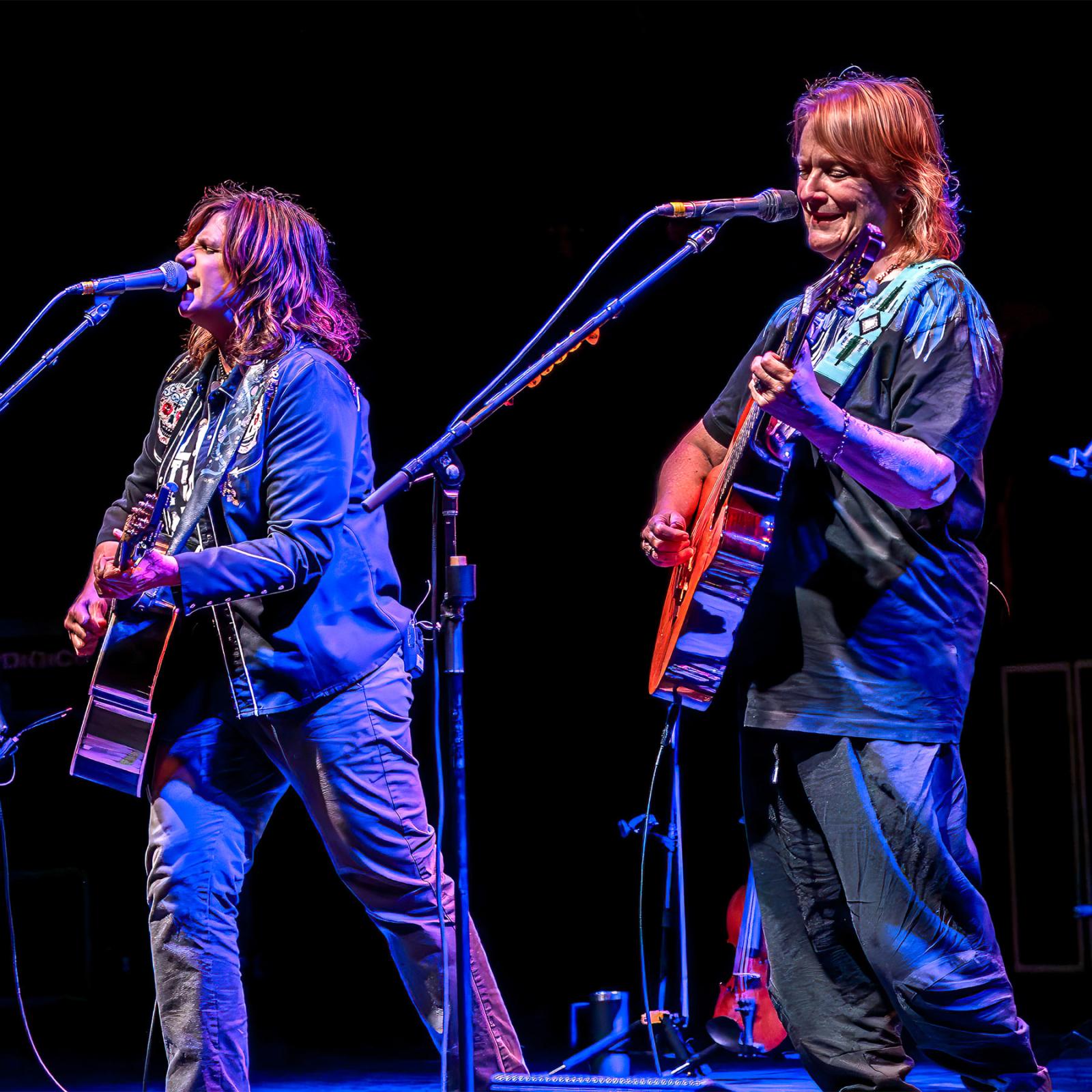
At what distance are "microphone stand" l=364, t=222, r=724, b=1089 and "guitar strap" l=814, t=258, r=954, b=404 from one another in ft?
1.42

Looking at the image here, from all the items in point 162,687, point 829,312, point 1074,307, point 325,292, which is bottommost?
point 162,687

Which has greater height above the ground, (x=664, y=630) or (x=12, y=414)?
(x=12, y=414)

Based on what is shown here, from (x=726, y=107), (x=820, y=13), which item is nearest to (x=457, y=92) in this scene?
(x=726, y=107)

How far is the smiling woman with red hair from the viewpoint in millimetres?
2254

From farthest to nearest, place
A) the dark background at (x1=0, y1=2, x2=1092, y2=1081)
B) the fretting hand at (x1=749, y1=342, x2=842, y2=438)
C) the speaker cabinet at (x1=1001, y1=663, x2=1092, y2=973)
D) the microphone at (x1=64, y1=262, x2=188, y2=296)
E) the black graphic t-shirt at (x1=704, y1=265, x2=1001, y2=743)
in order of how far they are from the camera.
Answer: the speaker cabinet at (x1=1001, y1=663, x2=1092, y2=973) → the dark background at (x1=0, y1=2, x2=1092, y2=1081) → the microphone at (x1=64, y1=262, x2=188, y2=296) → the black graphic t-shirt at (x1=704, y1=265, x2=1001, y2=743) → the fretting hand at (x1=749, y1=342, x2=842, y2=438)

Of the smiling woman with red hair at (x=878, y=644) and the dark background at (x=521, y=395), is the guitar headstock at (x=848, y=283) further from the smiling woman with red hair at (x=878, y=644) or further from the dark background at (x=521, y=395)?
the dark background at (x=521, y=395)

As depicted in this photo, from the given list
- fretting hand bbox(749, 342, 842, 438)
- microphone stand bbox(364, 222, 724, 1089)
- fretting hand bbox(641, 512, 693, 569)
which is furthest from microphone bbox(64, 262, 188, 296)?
fretting hand bbox(749, 342, 842, 438)

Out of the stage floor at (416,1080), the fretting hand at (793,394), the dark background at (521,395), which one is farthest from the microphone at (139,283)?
the stage floor at (416,1080)

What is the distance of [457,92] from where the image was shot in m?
5.98

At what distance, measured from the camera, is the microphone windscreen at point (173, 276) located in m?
3.19

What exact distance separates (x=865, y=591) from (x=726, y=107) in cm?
393

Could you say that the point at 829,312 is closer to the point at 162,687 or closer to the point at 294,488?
the point at 294,488

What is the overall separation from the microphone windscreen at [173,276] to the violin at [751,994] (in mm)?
3009

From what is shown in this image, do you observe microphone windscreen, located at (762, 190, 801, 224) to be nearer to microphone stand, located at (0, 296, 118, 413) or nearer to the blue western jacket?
the blue western jacket
